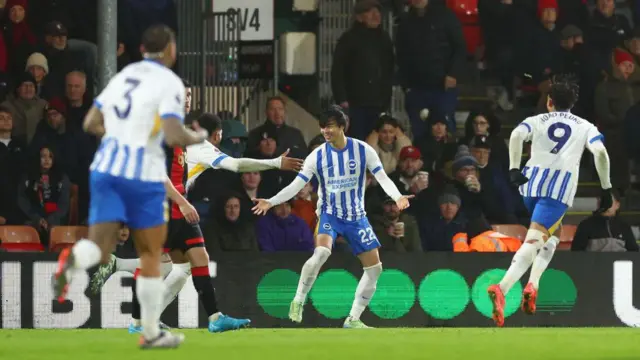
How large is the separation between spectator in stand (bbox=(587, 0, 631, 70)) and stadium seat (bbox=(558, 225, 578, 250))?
8.23 feet

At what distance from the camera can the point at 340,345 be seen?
1016cm

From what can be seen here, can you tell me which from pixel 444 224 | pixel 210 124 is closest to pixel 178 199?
pixel 210 124

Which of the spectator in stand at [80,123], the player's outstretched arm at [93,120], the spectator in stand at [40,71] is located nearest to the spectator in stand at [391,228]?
the spectator in stand at [80,123]

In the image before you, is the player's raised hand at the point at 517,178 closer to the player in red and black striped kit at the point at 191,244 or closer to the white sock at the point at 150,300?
the player in red and black striped kit at the point at 191,244

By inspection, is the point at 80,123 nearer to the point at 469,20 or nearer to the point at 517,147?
the point at 469,20

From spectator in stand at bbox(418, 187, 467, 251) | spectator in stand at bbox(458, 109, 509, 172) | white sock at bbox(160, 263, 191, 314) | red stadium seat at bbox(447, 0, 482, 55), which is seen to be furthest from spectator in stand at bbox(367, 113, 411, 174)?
white sock at bbox(160, 263, 191, 314)

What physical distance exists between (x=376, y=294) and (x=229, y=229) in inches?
65.3

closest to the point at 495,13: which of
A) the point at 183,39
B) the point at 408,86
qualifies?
the point at 408,86

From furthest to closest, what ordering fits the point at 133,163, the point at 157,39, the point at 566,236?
the point at 566,236 → the point at 157,39 → the point at 133,163

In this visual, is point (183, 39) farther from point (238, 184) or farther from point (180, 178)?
point (180, 178)

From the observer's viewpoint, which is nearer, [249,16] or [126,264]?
[126,264]

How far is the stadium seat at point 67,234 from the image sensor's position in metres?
14.0

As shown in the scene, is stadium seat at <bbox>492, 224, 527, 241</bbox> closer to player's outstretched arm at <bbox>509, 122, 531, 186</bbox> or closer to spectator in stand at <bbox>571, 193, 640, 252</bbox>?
spectator in stand at <bbox>571, 193, 640, 252</bbox>

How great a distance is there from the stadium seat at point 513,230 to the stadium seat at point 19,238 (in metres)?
4.96
